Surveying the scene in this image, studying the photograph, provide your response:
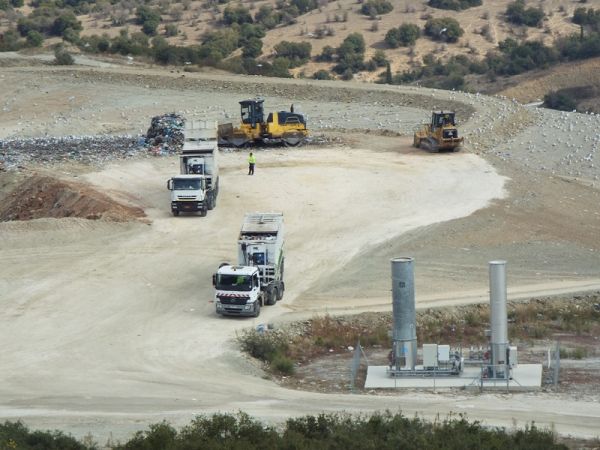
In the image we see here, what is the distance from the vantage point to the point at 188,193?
5516 centimetres

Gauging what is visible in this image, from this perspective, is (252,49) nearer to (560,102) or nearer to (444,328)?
(560,102)

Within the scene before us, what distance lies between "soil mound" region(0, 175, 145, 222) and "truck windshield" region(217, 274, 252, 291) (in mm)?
12314

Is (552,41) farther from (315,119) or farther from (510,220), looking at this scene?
(510,220)

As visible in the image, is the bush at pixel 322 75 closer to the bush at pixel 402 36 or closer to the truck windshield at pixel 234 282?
the bush at pixel 402 36

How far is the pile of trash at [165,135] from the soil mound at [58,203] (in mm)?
8075

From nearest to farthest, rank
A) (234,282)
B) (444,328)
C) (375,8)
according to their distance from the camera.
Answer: (234,282)
(444,328)
(375,8)

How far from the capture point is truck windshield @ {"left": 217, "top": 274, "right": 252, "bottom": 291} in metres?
43.6

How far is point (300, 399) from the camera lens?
120ft

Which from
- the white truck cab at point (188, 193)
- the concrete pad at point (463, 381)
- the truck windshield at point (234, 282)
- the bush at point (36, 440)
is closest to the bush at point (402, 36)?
Result: the white truck cab at point (188, 193)

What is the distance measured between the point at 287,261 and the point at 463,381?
13189 mm

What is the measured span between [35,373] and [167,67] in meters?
62.0

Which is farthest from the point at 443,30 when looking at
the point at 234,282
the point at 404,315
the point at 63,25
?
the point at 404,315

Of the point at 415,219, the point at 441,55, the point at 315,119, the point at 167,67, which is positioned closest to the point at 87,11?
the point at 441,55

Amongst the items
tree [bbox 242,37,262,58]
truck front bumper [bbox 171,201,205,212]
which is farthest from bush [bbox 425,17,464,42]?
truck front bumper [bbox 171,201,205,212]
